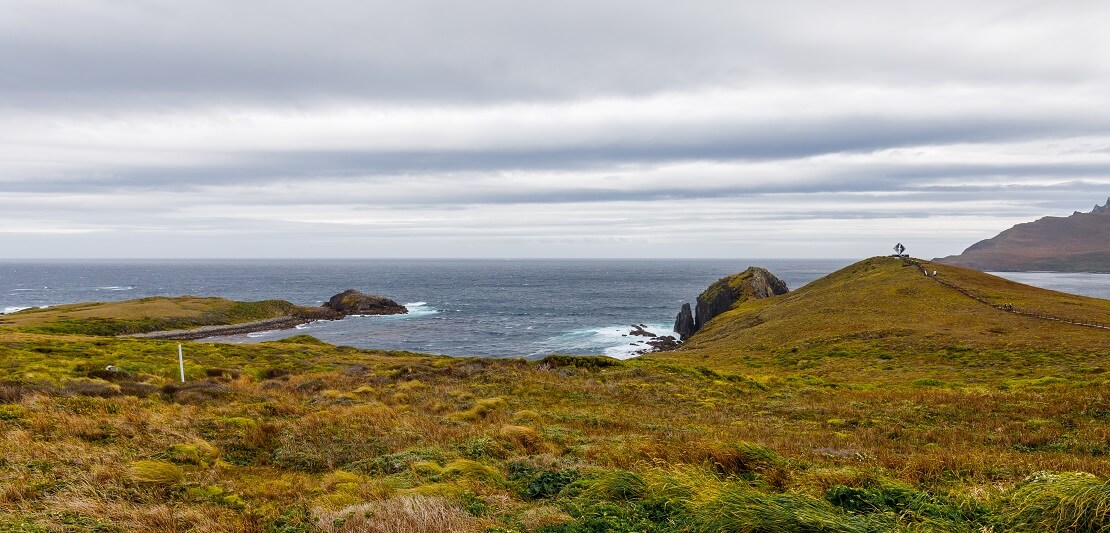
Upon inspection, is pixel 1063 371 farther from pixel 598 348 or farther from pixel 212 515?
pixel 598 348

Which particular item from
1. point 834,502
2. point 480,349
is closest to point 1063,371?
point 834,502

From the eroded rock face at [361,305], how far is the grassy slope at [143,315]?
724cm

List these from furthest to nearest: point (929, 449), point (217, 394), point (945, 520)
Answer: point (217, 394) < point (929, 449) < point (945, 520)

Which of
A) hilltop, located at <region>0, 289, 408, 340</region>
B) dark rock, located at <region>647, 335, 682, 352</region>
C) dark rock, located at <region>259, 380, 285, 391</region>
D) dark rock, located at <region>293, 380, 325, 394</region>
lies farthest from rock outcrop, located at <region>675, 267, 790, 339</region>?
dark rock, located at <region>259, 380, 285, 391</region>

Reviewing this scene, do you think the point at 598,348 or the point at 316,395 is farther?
the point at 598,348

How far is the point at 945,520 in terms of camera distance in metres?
5.55

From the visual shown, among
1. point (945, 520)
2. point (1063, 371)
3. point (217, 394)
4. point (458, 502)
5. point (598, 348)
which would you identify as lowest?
point (598, 348)

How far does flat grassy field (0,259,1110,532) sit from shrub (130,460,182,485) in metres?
0.04

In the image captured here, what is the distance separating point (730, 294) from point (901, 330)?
135 ft

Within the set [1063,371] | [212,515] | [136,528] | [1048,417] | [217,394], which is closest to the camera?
[136,528]

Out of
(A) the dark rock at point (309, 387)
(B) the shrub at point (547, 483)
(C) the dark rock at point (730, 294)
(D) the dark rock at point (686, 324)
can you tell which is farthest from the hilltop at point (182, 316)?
(B) the shrub at point (547, 483)

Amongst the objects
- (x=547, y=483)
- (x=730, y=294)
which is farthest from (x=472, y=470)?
(x=730, y=294)

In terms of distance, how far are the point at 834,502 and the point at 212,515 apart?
8.11 meters

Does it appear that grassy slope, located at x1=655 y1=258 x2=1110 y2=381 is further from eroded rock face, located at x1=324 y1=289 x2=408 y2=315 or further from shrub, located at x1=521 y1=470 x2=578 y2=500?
eroded rock face, located at x1=324 y1=289 x2=408 y2=315
